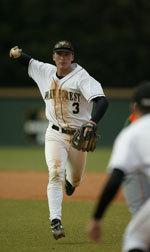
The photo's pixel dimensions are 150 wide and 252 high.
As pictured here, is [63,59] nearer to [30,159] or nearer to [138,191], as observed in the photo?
[138,191]

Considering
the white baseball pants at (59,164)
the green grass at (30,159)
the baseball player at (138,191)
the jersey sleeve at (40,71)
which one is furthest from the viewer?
the green grass at (30,159)

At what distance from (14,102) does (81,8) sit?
6.40 meters

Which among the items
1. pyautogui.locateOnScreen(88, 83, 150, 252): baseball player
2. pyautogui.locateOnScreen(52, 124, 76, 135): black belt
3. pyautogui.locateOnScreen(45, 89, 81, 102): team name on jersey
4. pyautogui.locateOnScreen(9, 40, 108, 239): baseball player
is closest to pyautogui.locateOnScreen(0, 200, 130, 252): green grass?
pyautogui.locateOnScreen(9, 40, 108, 239): baseball player

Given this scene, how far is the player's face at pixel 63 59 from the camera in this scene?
7328mm

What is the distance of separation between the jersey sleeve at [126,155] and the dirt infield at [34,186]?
6341 millimetres

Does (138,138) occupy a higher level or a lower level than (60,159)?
higher

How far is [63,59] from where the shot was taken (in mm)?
7344

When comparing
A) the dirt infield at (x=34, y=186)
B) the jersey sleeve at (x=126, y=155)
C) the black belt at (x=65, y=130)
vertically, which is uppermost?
the jersey sleeve at (x=126, y=155)

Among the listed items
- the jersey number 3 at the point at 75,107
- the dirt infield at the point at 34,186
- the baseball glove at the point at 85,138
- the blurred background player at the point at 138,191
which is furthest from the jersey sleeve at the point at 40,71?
the dirt infield at the point at 34,186

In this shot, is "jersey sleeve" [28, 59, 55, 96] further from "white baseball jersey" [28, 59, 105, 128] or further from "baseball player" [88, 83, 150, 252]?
"baseball player" [88, 83, 150, 252]

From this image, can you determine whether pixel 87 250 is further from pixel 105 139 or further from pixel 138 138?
pixel 105 139

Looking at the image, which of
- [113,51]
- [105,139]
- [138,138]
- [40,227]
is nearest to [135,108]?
[138,138]

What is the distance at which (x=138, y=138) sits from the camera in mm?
4359

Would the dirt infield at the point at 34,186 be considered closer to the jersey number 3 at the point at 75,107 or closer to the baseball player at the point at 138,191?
the jersey number 3 at the point at 75,107
